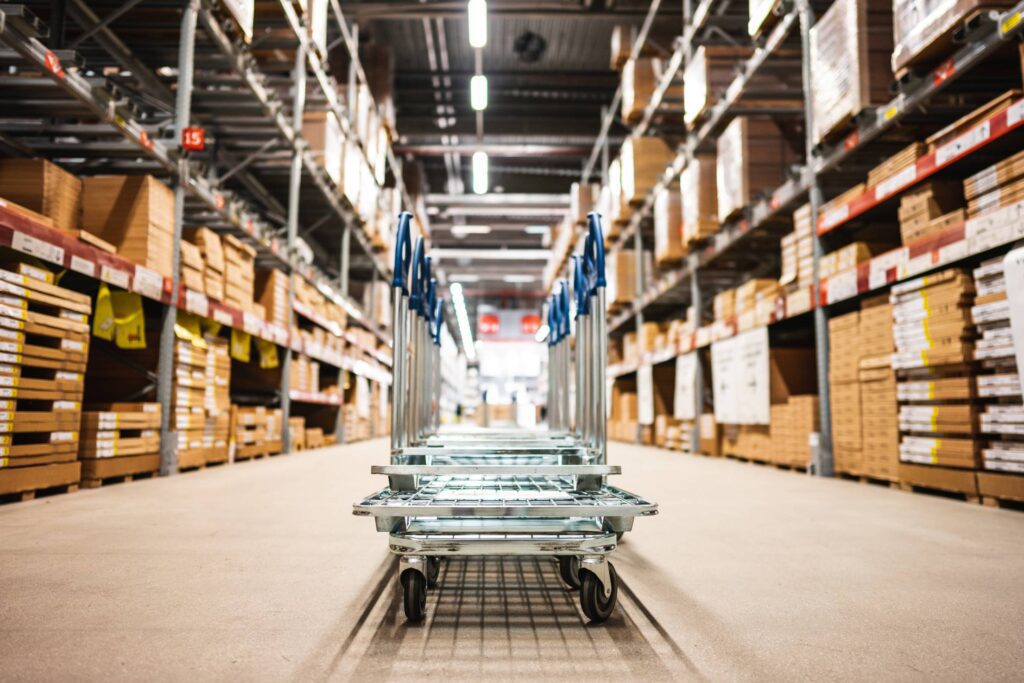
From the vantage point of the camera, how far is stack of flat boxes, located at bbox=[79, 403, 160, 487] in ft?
14.2

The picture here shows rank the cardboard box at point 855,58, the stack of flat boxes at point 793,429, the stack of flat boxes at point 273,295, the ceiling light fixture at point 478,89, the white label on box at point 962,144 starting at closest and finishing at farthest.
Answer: the white label on box at point 962,144 → the cardboard box at point 855,58 → the stack of flat boxes at point 793,429 → the stack of flat boxes at point 273,295 → the ceiling light fixture at point 478,89

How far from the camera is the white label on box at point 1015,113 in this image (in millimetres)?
3432

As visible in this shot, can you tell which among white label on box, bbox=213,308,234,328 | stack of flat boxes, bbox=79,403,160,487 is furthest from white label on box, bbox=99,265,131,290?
white label on box, bbox=213,308,234,328

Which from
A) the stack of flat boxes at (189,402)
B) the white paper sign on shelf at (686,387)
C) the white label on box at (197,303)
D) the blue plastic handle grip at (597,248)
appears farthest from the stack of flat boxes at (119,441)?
the white paper sign on shelf at (686,387)

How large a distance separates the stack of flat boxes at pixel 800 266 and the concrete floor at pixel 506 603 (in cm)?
293

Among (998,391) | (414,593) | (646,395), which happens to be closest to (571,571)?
(414,593)

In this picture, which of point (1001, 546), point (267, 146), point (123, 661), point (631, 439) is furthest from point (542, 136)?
point (123, 661)

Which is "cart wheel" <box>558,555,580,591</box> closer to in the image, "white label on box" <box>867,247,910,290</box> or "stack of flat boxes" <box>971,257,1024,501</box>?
"stack of flat boxes" <box>971,257,1024,501</box>

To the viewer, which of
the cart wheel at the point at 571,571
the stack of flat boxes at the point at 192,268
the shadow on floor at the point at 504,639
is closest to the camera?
the shadow on floor at the point at 504,639

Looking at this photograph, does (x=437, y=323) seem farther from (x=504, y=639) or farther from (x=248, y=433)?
(x=504, y=639)

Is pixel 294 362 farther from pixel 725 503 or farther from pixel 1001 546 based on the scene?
pixel 1001 546

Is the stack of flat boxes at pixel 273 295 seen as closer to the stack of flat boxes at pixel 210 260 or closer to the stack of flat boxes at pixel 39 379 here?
the stack of flat boxes at pixel 210 260

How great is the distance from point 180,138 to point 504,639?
5.19 metres

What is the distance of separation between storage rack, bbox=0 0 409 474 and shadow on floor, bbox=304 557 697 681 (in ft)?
10.4
